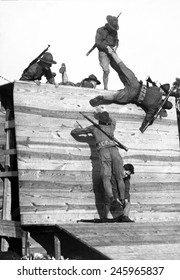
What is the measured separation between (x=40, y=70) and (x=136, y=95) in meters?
2.24

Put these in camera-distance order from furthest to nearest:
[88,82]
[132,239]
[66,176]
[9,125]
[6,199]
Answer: [88,82] → [9,125] → [6,199] → [66,176] → [132,239]

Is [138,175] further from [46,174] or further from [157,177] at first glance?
[46,174]

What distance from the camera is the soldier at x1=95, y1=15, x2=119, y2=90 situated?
12.8 meters

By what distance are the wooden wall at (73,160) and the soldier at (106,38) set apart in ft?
3.34

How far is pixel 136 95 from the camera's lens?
478 inches

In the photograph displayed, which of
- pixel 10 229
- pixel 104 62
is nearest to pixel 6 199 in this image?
pixel 10 229

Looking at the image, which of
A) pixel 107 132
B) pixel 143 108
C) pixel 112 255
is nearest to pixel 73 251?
pixel 112 255

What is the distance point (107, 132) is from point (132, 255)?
12.2 ft

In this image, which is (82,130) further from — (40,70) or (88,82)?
(88,82)

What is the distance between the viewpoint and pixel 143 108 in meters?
12.4

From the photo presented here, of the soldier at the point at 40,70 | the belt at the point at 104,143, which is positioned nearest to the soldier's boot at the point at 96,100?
the soldier at the point at 40,70

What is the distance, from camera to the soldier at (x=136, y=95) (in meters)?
12.0

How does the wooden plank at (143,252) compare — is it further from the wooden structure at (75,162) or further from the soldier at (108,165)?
the soldier at (108,165)

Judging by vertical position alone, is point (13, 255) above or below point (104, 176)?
below
